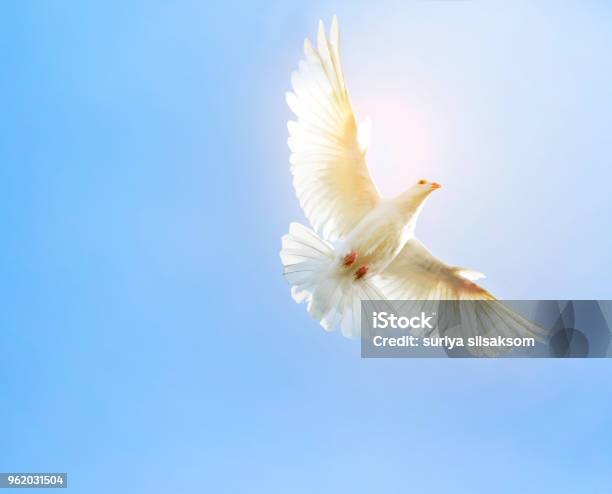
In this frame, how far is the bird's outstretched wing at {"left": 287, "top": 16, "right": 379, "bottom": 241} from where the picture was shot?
7891 mm

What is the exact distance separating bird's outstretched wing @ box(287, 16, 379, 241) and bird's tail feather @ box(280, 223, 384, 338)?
0.29 m

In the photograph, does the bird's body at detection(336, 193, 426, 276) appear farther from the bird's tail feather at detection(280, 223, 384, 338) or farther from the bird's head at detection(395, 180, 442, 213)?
the bird's tail feather at detection(280, 223, 384, 338)

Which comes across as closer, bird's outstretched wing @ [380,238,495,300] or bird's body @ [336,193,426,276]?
bird's body @ [336,193,426,276]

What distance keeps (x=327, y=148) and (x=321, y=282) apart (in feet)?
4.45

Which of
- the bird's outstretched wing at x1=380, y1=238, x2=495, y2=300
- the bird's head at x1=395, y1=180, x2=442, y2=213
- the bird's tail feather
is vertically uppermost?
the bird's head at x1=395, y1=180, x2=442, y2=213

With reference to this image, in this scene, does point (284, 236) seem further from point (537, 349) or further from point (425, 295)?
point (537, 349)

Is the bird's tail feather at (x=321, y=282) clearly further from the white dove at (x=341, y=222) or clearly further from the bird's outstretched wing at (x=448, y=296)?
the bird's outstretched wing at (x=448, y=296)

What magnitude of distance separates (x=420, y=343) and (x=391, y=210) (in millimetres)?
1534

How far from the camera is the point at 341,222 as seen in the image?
8969 mm

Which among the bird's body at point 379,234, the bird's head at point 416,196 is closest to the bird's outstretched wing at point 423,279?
the bird's body at point 379,234

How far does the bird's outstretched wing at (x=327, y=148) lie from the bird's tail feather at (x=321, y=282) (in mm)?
293

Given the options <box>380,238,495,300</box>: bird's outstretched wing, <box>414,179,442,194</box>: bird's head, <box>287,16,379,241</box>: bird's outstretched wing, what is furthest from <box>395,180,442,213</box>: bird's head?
<box>380,238,495,300</box>: bird's outstretched wing

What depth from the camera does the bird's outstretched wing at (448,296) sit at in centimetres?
921

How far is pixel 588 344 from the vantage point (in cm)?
910
